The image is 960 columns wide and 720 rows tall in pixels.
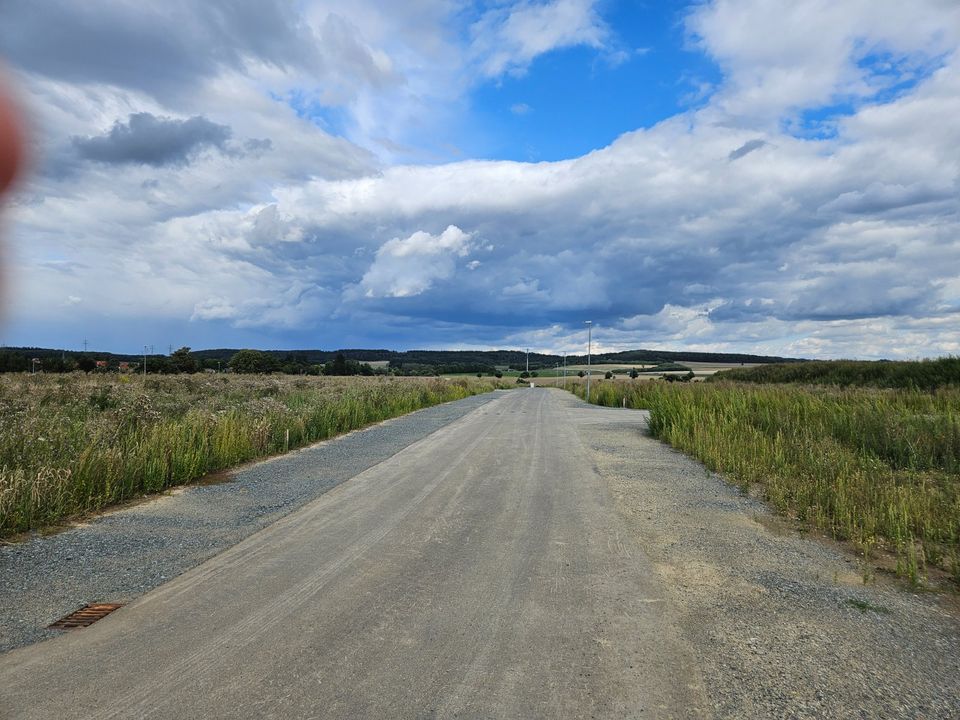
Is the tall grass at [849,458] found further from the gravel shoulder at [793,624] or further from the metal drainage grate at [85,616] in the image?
the metal drainage grate at [85,616]

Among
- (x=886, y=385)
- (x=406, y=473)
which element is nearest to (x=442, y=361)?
(x=886, y=385)

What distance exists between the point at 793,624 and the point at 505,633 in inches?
85.6

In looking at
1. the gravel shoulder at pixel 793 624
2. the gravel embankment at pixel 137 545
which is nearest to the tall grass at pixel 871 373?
the gravel shoulder at pixel 793 624

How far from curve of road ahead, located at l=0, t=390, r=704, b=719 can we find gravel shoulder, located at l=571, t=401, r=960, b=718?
292 millimetres

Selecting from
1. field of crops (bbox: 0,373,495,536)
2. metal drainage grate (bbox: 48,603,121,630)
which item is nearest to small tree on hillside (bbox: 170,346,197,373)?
field of crops (bbox: 0,373,495,536)

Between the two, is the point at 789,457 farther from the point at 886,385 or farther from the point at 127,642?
the point at 886,385

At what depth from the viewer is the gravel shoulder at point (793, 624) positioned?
3428 mm

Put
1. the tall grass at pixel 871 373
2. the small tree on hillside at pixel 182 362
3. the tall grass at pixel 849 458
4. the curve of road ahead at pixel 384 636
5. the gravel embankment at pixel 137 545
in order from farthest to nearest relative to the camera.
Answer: the small tree on hillside at pixel 182 362, the tall grass at pixel 871 373, the tall grass at pixel 849 458, the gravel embankment at pixel 137 545, the curve of road ahead at pixel 384 636

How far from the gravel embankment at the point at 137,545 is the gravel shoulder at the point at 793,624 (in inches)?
179

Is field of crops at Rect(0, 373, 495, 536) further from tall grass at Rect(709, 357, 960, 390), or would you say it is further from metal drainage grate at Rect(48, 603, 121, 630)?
tall grass at Rect(709, 357, 960, 390)

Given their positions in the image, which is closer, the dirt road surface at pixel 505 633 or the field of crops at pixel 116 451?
the dirt road surface at pixel 505 633

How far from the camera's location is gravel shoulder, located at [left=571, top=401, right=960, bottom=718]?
11.2ft

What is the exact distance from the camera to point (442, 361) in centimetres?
14825

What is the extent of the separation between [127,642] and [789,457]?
1099 centimetres
